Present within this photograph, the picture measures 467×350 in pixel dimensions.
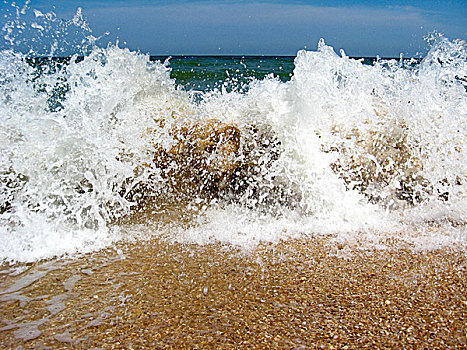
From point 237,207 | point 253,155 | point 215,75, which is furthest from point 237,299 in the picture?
point 215,75

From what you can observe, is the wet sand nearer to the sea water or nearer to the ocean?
the ocean

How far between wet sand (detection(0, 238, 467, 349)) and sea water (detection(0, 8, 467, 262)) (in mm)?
255

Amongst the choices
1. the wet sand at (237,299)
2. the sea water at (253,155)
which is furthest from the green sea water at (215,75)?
the wet sand at (237,299)

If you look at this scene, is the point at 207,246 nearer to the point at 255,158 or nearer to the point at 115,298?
the point at 115,298

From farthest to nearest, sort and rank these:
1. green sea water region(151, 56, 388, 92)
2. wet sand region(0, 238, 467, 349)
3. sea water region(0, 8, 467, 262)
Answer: green sea water region(151, 56, 388, 92), sea water region(0, 8, 467, 262), wet sand region(0, 238, 467, 349)

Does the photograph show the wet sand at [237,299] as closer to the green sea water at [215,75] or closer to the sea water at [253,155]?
the sea water at [253,155]

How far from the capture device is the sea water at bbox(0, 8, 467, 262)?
255 cm

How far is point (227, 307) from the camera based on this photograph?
5.40 ft

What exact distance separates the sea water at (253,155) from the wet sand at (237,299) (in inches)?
10.0

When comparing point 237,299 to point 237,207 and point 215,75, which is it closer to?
point 237,207

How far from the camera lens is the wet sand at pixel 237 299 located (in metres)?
1.46

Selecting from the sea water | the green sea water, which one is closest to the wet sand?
the sea water

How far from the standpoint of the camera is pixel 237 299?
5.60ft

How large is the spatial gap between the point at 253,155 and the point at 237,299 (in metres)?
1.56
